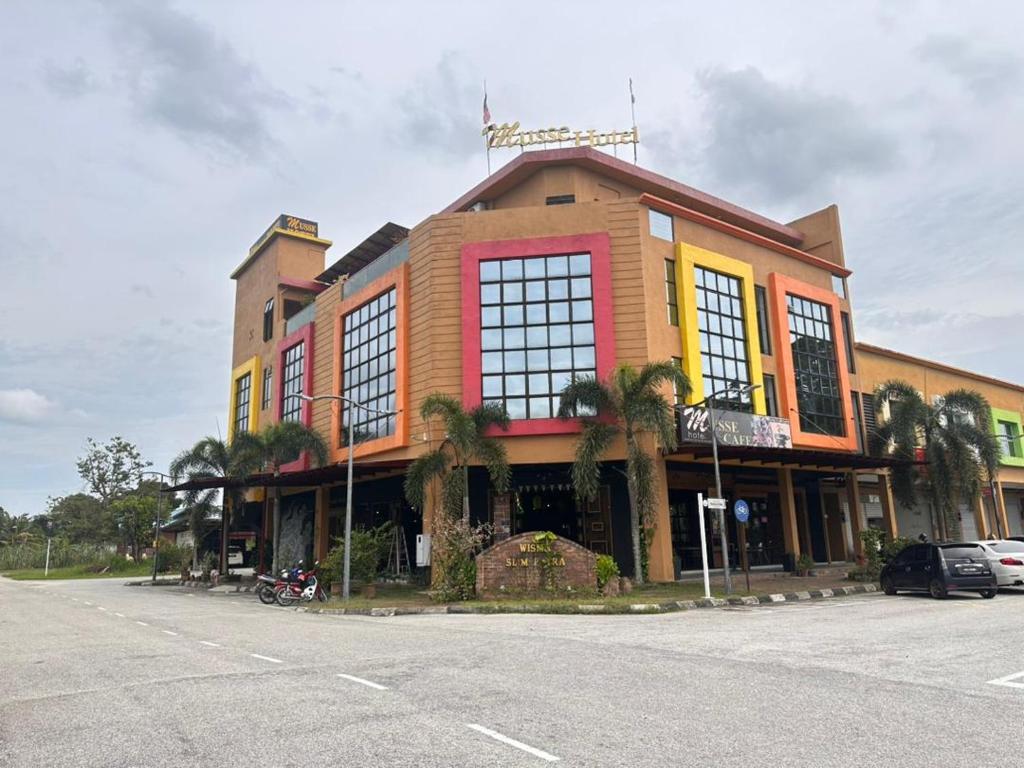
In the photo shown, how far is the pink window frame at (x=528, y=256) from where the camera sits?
28.7 meters

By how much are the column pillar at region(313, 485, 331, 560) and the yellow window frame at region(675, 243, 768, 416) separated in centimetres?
2000

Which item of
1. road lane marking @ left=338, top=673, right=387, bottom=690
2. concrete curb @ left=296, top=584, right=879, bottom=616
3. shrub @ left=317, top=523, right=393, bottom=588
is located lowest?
concrete curb @ left=296, top=584, right=879, bottom=616

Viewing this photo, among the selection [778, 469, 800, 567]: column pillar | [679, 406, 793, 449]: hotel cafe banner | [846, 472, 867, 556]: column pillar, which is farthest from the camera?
[846, 472, 867, 556]: column pillar

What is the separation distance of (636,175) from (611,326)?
8291 mm

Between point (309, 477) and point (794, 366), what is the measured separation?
2260 cm

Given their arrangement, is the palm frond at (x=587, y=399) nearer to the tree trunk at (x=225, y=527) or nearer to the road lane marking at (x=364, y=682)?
the road lane marking at (x=364, y=682)

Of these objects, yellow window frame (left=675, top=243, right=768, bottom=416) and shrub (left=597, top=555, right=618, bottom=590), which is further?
yellow window frame (left=675, top=243, right=768, bottom=416)

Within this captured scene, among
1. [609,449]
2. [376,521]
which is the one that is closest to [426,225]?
[609,449]

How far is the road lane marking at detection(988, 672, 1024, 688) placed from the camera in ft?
27.7

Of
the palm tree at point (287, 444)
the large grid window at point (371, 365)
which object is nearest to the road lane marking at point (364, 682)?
the large grid window at point (371, 365)

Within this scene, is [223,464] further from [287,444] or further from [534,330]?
[534,330]

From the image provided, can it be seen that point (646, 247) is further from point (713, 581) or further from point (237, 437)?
point (237, 437)

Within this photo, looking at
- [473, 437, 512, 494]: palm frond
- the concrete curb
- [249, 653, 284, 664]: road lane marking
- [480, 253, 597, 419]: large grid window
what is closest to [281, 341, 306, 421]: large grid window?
[480, 253, 597, 419]: large grid window

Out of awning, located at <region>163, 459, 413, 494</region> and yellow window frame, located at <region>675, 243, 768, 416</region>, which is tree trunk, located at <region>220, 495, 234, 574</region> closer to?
awning, located at <region>163, 459, 413, 494</region>
